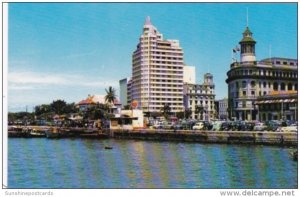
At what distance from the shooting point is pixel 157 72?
3444 cm

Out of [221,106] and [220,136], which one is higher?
[221,106]

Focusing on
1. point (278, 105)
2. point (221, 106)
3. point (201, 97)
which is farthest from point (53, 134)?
point (221, 106)

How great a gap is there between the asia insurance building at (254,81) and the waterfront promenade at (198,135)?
827cm

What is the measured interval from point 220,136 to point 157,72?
1787 centimetres

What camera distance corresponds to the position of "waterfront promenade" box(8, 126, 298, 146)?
15.1 meters

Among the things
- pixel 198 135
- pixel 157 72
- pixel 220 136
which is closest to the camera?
pixel 220 136

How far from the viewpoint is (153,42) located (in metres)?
34.6

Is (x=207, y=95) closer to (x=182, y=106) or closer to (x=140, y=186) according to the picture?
(x=182, y=106)

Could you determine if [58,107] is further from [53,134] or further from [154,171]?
[154,171]

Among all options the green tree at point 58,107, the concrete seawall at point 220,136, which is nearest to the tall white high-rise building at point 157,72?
the green tree at point 58,107

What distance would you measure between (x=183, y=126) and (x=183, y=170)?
13616 mm

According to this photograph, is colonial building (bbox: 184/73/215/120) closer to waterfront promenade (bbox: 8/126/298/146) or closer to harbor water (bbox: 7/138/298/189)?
waterfront promenade (bbox: 8/126/298/146)

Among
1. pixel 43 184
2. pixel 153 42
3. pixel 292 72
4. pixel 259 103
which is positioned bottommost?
pixel 43 184

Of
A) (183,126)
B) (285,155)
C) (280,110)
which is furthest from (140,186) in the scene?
(280,110)
